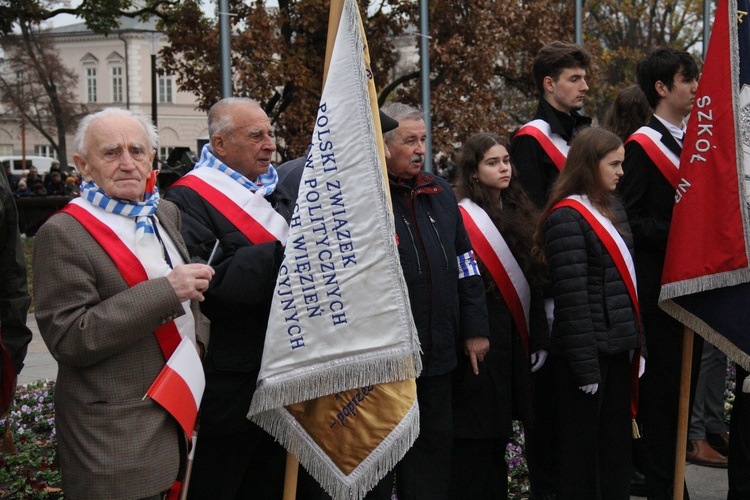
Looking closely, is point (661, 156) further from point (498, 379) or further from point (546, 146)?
point (498, 379)

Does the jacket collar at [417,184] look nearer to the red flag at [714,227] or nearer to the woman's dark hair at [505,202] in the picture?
the woman's dark hair at [505,202]

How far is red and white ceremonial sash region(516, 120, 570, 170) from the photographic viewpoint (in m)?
5.10

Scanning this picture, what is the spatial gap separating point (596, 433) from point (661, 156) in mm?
1481

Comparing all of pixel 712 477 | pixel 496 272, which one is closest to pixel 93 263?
pixel 496 272

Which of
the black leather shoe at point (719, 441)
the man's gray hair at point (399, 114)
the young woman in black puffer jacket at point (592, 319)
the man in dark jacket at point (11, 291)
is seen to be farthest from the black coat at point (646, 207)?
the man in dark jacket at point (11, 291)

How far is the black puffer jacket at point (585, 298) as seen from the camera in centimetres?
418

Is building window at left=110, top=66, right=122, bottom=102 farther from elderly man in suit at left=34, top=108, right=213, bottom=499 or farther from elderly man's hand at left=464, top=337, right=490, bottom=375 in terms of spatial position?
elderly man in suit at left=34, top=108, right=213, bottom=499

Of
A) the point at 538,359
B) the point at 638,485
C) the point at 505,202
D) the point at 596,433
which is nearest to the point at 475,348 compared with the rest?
the point at 538,359

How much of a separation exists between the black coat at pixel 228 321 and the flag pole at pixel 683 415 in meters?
2.16

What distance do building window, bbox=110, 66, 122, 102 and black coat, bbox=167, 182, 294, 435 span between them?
6151cm

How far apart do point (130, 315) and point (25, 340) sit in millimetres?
1280

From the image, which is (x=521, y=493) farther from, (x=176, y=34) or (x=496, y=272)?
(x=176, y=34)

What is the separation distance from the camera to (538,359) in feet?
15.4

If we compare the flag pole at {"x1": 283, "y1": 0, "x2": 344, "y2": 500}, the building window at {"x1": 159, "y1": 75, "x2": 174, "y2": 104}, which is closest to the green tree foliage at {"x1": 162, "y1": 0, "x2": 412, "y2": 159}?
the flag pole at {"x1": 283, "y1": 0, "x2": 344, "y2": 500}
